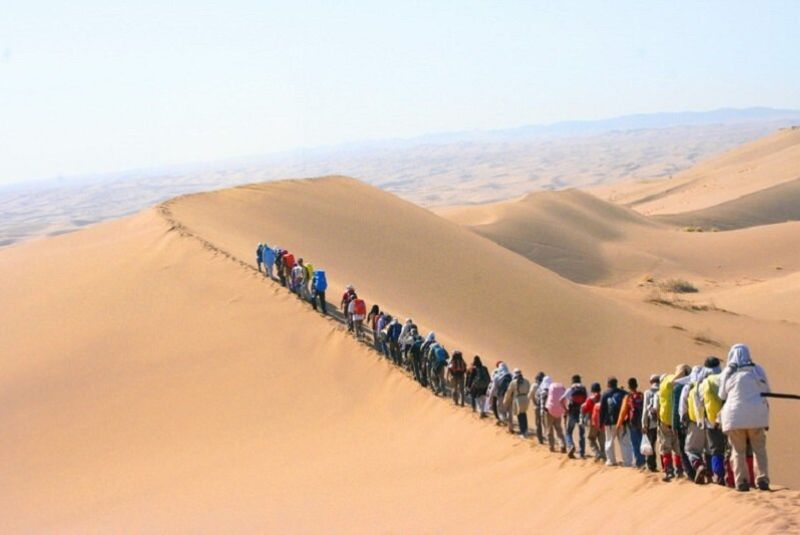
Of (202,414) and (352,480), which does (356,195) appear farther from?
(352,480)

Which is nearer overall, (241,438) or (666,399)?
(666,399)

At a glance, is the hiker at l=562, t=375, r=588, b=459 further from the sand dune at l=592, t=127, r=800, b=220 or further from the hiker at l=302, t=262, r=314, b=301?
the sand dune at l=592, t=127, r=800, b=220

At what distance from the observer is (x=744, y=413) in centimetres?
687

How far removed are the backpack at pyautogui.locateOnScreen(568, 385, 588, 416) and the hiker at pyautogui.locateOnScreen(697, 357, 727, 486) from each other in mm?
2033

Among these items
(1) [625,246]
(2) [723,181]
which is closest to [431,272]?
(1) [625,246]

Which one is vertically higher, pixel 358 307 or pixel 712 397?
pixel 712 397

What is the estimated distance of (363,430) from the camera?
11.9 m

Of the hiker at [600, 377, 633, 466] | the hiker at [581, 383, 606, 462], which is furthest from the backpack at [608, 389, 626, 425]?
the hiker at [581, 383, 606, 462]

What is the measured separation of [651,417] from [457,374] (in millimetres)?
3862

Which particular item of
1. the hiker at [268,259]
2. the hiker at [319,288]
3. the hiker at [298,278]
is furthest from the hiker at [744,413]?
the hiker at [268,259]

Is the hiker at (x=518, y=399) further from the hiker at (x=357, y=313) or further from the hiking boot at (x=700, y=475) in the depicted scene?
the hiker at (x=357, y=313)

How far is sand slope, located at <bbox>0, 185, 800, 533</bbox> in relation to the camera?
27.0ft

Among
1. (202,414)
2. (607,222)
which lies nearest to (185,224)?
(202,414)

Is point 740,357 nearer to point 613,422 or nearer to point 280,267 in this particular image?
point 613,422
